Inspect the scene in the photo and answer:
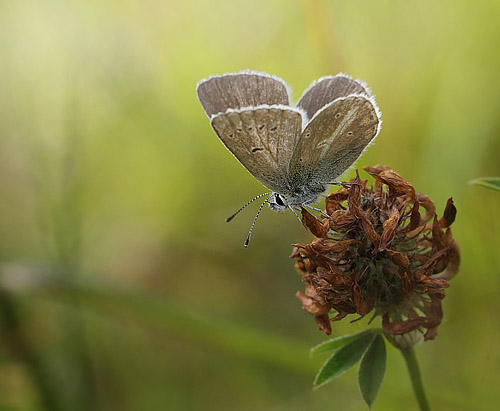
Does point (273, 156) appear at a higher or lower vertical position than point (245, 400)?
higher

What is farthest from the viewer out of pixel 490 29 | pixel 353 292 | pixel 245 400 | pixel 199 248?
pixel 199 248

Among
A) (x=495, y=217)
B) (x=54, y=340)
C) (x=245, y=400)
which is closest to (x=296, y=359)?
(x=245, y=400)

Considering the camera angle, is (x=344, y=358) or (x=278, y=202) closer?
(x=344, y=358)

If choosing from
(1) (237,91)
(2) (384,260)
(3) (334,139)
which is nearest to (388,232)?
(2) (384,260)

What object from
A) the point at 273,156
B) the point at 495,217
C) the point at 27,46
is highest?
the point at 27,46

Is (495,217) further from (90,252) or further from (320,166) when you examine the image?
(90,252)

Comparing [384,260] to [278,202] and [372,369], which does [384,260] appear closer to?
[372,369]

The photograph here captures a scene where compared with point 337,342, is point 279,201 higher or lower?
higher

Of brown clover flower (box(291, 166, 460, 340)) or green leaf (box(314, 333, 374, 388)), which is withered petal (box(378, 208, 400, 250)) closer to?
brown clover flower (box(291, 166, 460, 340))

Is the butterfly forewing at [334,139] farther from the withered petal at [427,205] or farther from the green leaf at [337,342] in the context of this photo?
the green leaf at [337,342]
